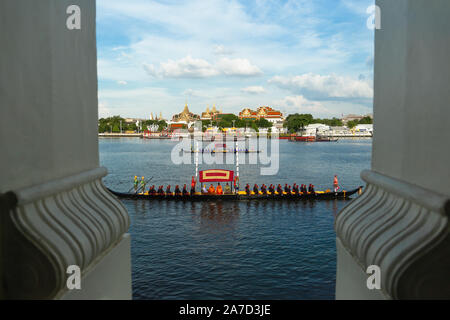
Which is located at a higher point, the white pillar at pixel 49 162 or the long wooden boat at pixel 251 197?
the white pillar at pixel 49 162

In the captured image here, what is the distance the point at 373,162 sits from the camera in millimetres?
4461

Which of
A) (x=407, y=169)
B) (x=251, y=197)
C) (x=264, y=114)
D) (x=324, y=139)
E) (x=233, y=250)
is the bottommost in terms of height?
(x=233, y=250)

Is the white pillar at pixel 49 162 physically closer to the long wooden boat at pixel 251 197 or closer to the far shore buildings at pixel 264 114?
the long wooden boat at pixel 251 197

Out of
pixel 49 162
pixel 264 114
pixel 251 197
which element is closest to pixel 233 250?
pixel 251 197

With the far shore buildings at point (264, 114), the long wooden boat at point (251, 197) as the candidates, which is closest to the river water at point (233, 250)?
the long wooden boat at point (251, 197)

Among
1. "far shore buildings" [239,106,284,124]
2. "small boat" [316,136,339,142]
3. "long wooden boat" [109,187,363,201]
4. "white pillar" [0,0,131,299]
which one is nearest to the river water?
"long wooden boat" [109,187,363,201]

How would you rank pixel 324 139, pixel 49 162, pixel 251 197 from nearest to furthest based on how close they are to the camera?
pixel 49 162 < pixel 251 197 < pixel 324 139

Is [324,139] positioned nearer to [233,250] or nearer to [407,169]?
[233,250]

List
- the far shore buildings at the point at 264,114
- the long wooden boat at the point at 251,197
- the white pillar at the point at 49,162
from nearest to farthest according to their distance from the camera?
the white pillar at the point at 49,162 → the long wooden boat at the point at 251,197 → the far shore buildings at the point at 264,114

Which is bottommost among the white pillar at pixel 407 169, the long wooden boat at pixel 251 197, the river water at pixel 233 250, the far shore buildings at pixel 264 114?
the river water at pixel 233 250

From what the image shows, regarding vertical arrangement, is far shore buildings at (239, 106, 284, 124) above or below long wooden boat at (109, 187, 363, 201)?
above

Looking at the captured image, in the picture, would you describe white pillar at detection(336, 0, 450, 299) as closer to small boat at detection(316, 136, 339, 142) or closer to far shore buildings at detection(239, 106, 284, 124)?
small boat at detection(316, 136, 339, 142)
